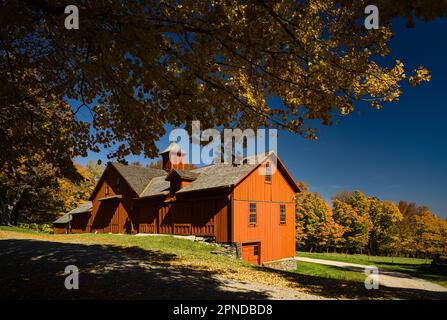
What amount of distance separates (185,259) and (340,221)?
159 feet

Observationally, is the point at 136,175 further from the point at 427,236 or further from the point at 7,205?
the point at 427,236

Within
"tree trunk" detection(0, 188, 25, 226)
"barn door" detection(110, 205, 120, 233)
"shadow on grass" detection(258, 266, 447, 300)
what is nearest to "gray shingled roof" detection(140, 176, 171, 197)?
"barn door" detection(110, 205, 120, 233)

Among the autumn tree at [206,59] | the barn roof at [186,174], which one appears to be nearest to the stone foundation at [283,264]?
the barn roof at [186,174]

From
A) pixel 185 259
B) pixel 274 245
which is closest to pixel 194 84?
pixel 185 259

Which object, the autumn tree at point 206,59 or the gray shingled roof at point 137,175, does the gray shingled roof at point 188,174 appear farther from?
the autumn tree at point 206,59

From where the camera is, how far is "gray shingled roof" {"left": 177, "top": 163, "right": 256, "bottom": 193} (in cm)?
2508

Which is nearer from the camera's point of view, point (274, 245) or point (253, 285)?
point (253, 285)

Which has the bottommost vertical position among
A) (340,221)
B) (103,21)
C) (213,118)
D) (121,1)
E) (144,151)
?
(340,221)

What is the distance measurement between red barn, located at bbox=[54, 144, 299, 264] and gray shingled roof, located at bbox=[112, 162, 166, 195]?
0.41 feet

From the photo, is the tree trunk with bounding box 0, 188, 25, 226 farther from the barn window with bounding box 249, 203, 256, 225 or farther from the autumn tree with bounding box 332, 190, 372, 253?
the autumn tree with bounding box 332, 190, 372, 253

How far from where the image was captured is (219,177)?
87.6 ft
